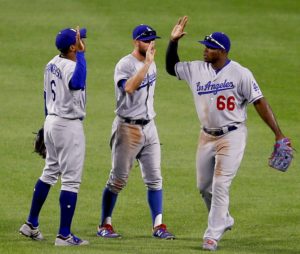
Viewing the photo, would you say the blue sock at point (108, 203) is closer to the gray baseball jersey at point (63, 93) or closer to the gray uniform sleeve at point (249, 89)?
the gray baseball jersey at point (63, 93)

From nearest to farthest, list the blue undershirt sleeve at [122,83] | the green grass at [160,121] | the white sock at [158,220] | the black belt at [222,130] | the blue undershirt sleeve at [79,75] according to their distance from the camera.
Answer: the blue undershirt sleeve at [79,75]
the black belt at [222,130]
the blue undershirt sleeve at [122,83]
the white sock at [158,220]
the green grass at [160,121]

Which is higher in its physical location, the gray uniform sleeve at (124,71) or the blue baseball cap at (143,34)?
the blue baseball cap at (143,34)

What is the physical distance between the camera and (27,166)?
49.4ft

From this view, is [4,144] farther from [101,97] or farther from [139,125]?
[139,125]

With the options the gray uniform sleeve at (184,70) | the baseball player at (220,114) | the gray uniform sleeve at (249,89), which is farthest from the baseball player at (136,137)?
the gray uniform sleeve at (249,89)

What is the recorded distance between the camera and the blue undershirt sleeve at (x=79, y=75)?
35.2ft

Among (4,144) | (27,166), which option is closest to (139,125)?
(27,166)

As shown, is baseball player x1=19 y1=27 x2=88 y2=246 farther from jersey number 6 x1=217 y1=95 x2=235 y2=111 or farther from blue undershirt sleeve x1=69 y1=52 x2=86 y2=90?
jersey number 6 x1=217 y1=95 x2=235 y2=111

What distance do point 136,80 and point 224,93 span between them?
0.86 m

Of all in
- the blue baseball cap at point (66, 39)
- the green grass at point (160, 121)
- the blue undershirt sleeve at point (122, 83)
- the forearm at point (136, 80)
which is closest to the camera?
the blue baseball cap at point (66, 39)

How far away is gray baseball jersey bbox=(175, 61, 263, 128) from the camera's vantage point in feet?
36.2

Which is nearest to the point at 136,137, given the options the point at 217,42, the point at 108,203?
the point at 108,203

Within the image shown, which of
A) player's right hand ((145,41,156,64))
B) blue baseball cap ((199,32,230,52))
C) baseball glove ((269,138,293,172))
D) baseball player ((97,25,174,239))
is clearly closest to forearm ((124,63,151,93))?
player's right hand ((145,41,156,64))

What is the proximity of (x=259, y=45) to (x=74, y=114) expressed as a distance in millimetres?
12317
